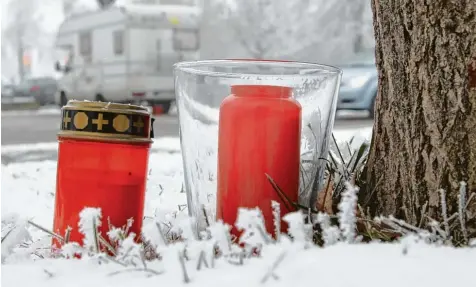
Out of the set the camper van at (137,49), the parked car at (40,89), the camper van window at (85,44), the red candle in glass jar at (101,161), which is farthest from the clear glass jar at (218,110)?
the parked car at (40,89)

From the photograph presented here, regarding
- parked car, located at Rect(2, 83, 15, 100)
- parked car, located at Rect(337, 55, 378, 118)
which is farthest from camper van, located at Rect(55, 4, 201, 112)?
parked car, located at Rect(2, 83, 15, 100)

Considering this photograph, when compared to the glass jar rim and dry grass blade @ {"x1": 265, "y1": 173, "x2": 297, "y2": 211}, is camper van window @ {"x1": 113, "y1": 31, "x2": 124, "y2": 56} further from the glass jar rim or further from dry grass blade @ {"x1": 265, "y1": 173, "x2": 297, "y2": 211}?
dry grass blade @ {"x1": 265, "y1": 173, "x2": 297, "y2": 211}

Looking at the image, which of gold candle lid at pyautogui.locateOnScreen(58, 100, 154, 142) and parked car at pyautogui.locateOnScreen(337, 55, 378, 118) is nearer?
gold candle lid at pyautogui.locateOnScreen(58, 100, 154, 142)

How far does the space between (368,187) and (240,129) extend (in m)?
0.46

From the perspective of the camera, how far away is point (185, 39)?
54.3ft

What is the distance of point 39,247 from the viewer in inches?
85.3

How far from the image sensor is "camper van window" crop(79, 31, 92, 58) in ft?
57.8

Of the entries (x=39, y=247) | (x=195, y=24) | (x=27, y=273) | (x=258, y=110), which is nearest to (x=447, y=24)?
(x=258, y=110)

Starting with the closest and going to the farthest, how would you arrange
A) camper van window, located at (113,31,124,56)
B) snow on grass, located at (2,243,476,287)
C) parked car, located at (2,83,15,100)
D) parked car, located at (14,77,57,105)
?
snow on grass, located at (2,243,476,287) < camper van window, located at (113,31,124,56) < parked car, located at (14,77,57,105) < parked car, located at (2,83,15,100)

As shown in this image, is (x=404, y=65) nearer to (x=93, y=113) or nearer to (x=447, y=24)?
(x=447, y=24)

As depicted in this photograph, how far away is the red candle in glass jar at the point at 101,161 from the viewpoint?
6.75ft

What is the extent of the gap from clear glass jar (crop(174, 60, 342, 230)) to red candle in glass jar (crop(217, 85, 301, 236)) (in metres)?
0.06

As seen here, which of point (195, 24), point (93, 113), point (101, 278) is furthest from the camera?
point (195, 24)

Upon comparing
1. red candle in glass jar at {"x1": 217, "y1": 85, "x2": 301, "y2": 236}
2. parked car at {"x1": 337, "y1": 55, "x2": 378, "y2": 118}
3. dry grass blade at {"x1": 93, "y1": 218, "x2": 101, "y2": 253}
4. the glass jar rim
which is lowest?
parked car at {"x1": 337, "y1": 55, "x2": 378, "y2": 118}
